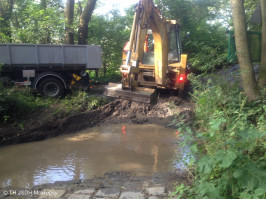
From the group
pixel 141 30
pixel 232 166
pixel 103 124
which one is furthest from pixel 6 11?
pixel 232 166

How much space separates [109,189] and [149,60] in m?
6.49

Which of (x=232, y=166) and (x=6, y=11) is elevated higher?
(x=6, y=11)

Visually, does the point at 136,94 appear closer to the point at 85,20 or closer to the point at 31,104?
the point at 31,104

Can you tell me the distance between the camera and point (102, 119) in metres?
8.70

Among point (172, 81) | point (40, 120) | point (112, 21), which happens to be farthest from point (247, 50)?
point (112, 21)

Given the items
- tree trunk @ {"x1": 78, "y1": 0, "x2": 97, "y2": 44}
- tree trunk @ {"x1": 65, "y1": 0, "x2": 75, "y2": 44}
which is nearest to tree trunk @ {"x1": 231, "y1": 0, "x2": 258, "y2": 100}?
tree trunk @ {"x1": 78, "y1": 0, "x2": 97, "y2": 44}

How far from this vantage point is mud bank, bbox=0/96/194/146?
707cm

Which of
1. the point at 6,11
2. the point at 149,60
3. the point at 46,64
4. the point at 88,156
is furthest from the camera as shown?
the point at 6,11

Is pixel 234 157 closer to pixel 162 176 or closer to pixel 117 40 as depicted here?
pixel 162 176

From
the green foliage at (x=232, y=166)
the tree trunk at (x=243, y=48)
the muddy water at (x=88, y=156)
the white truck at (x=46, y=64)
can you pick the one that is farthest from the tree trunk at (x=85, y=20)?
the green foliage at (x=232, y=166)

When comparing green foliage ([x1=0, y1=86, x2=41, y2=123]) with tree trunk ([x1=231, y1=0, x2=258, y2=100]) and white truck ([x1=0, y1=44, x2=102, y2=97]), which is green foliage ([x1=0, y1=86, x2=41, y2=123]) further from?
tree trunk ([x1=231, y1=0, x2=258, y2=100])

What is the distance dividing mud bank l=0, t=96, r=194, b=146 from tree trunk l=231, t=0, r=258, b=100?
1.76 meters

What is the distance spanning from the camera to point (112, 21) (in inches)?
669

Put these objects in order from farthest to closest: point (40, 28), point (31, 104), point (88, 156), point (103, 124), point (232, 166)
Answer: point (40, 28), point (31, 104), point (103, 124), point (88, 156), point (232, 166)
